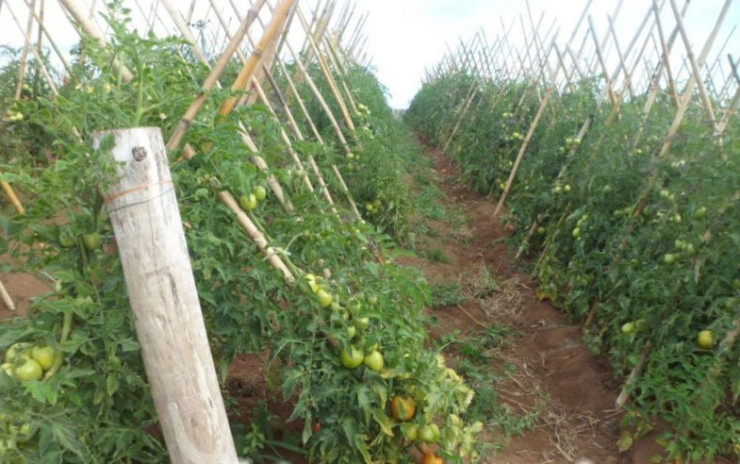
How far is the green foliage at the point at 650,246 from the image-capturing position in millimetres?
2557

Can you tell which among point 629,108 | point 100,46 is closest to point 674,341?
point 629,108

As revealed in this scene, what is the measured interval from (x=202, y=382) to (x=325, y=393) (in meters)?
0.60

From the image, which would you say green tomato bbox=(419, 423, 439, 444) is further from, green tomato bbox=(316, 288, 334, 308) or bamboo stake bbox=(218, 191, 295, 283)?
bamboo stake bbox=(218, 191, 295, 283)

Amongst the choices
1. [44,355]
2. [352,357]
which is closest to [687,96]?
[352,357]

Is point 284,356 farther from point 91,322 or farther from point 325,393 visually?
point 91,322

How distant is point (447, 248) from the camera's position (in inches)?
222

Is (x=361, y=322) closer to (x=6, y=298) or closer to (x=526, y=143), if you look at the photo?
(x=6, y=298)

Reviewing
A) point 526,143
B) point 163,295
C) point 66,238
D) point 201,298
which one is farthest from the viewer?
point 526,143

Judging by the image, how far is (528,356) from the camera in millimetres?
3701

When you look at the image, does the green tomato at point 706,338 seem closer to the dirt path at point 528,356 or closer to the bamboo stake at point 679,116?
the dirt path at point 528,356

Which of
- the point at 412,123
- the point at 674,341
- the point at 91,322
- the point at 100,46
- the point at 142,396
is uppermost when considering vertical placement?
the point at 412,123

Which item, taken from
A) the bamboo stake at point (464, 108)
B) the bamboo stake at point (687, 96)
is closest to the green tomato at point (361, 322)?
the bamboo stake at point (687, 96)

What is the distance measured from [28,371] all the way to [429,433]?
1.30m

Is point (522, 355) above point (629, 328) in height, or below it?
below
